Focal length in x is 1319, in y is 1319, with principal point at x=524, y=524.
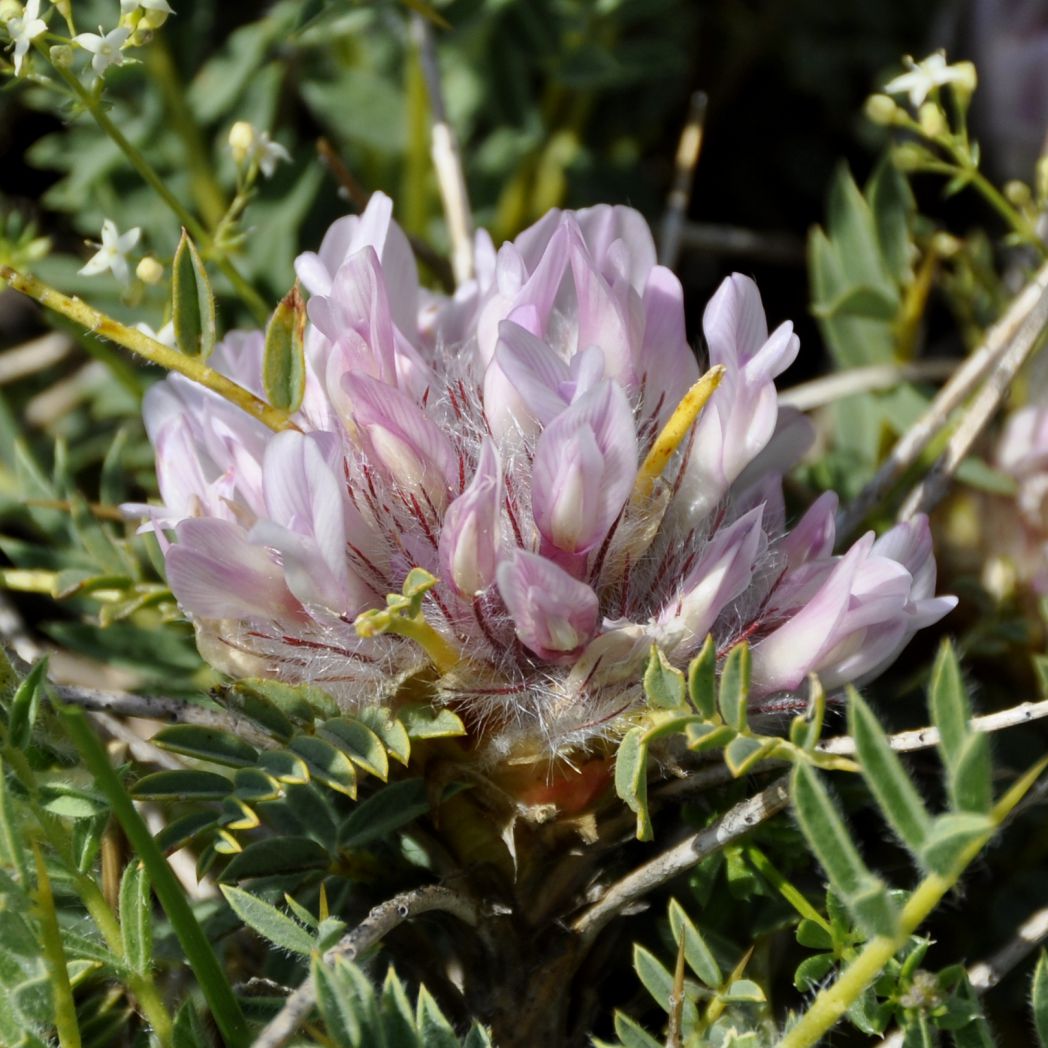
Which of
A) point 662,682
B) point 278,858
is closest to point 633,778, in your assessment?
point 662,682

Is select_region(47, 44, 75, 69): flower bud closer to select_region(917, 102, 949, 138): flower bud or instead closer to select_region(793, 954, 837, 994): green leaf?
select_region(917, 102, 949, 138): flower bud

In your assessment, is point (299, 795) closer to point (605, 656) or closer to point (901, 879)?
point (605, 656)

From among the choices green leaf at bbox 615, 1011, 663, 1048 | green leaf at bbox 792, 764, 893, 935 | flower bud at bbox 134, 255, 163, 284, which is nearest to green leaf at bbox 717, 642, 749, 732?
green leaf at bbox 792, 764, 893, 935

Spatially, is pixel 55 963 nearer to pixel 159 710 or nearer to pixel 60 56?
pixel 159 710

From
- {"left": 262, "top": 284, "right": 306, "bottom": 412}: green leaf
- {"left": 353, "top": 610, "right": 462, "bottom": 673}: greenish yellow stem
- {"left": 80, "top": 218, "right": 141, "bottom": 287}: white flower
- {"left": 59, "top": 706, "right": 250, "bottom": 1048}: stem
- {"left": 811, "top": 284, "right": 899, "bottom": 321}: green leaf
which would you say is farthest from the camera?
{"left": 811, "top": 284, "right": 899, "bottom": 321}: green leaf

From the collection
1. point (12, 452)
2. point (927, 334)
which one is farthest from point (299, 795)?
point (927, 334)

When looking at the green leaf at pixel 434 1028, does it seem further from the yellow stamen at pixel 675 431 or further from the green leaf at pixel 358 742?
the yellow stamen at pixel 675 431
